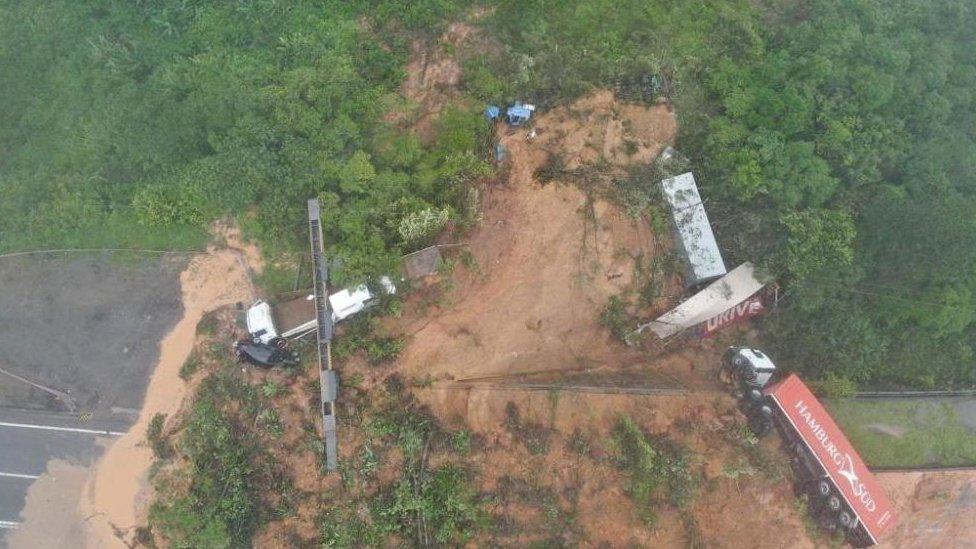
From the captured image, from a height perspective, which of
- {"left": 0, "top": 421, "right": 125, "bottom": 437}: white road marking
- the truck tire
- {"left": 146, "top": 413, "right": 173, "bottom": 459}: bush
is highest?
{"left": 0, "top": 421, "right": 125, "bottom": 437}: white road marking

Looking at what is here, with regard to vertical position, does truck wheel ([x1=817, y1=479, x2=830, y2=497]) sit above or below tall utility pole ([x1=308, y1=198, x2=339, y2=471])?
below

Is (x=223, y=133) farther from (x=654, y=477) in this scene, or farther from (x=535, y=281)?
(x=654, y=477)

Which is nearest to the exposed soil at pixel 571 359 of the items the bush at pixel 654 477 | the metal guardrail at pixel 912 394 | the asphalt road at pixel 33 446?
the bush at pixel 654 477

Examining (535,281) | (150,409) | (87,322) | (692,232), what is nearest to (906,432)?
(692,232)

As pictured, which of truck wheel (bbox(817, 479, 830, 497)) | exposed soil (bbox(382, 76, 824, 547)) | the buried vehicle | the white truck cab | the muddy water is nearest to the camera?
exposed soil (bbox(382, 76, 824, 547))

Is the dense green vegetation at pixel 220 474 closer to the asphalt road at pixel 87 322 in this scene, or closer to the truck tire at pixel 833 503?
the asphalt road at pixel 87 322

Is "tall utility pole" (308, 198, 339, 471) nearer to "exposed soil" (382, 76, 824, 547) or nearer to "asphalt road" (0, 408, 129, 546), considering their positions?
"exposed soil" (382, 76, 824, 547)

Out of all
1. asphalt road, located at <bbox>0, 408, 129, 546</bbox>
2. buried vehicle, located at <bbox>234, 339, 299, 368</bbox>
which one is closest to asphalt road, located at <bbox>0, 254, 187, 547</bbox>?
asphalt road, located at <bbox>0, 408, 129, 546</bbox>
